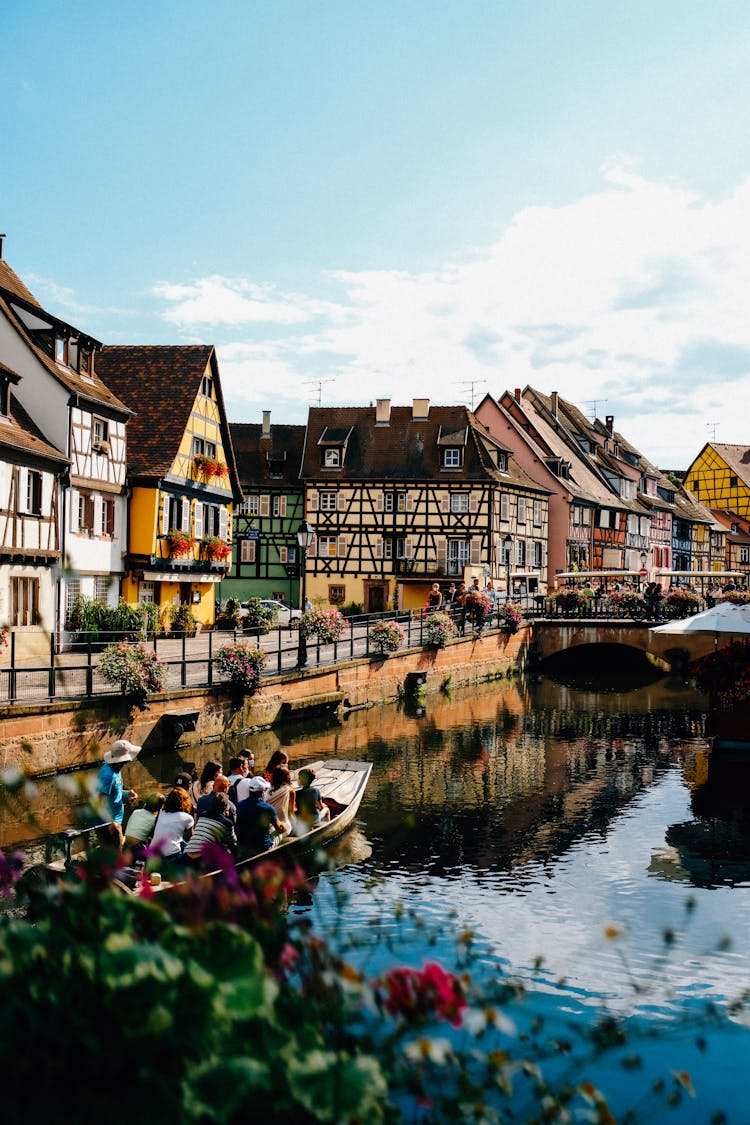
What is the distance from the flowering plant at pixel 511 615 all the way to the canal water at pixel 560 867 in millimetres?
12054

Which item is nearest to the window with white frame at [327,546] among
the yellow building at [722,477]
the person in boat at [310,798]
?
the person in boat at [310,798]

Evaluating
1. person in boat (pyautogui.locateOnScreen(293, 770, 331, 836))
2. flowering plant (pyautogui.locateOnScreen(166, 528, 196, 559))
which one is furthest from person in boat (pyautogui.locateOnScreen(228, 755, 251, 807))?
flowering plant (pyautogui.locateOnScreen(166, 528, 196, 559))

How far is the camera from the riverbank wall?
18438mm

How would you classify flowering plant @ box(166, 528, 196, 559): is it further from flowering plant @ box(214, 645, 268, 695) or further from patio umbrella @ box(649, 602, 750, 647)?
patio umbrella @ box(649, 602, 750, 647)

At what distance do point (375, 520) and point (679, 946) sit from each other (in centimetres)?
4280

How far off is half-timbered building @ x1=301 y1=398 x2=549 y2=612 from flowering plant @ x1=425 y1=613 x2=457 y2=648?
15.0 m

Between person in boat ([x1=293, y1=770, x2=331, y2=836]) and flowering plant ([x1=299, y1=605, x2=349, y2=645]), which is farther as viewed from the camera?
flowering plant ([x1=299, y1=605, x2=349, y2=645])

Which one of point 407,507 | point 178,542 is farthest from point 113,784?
point 407,507

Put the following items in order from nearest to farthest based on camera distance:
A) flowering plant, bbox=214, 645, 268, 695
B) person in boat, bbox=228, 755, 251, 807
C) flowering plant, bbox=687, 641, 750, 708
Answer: person in boat, bbox=228, 755, 251, 807 < flowering plant, bbox=687, 641, 750, 708 < flowering plant, bbox=214, 645, 268, 695

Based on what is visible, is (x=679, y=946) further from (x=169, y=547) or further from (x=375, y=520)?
(x=375, y=520)

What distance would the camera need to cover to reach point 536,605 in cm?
4928

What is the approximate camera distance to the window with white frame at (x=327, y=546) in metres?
54.6

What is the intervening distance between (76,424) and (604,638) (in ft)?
84.3

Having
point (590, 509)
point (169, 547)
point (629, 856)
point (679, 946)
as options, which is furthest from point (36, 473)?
point (590, 509)
